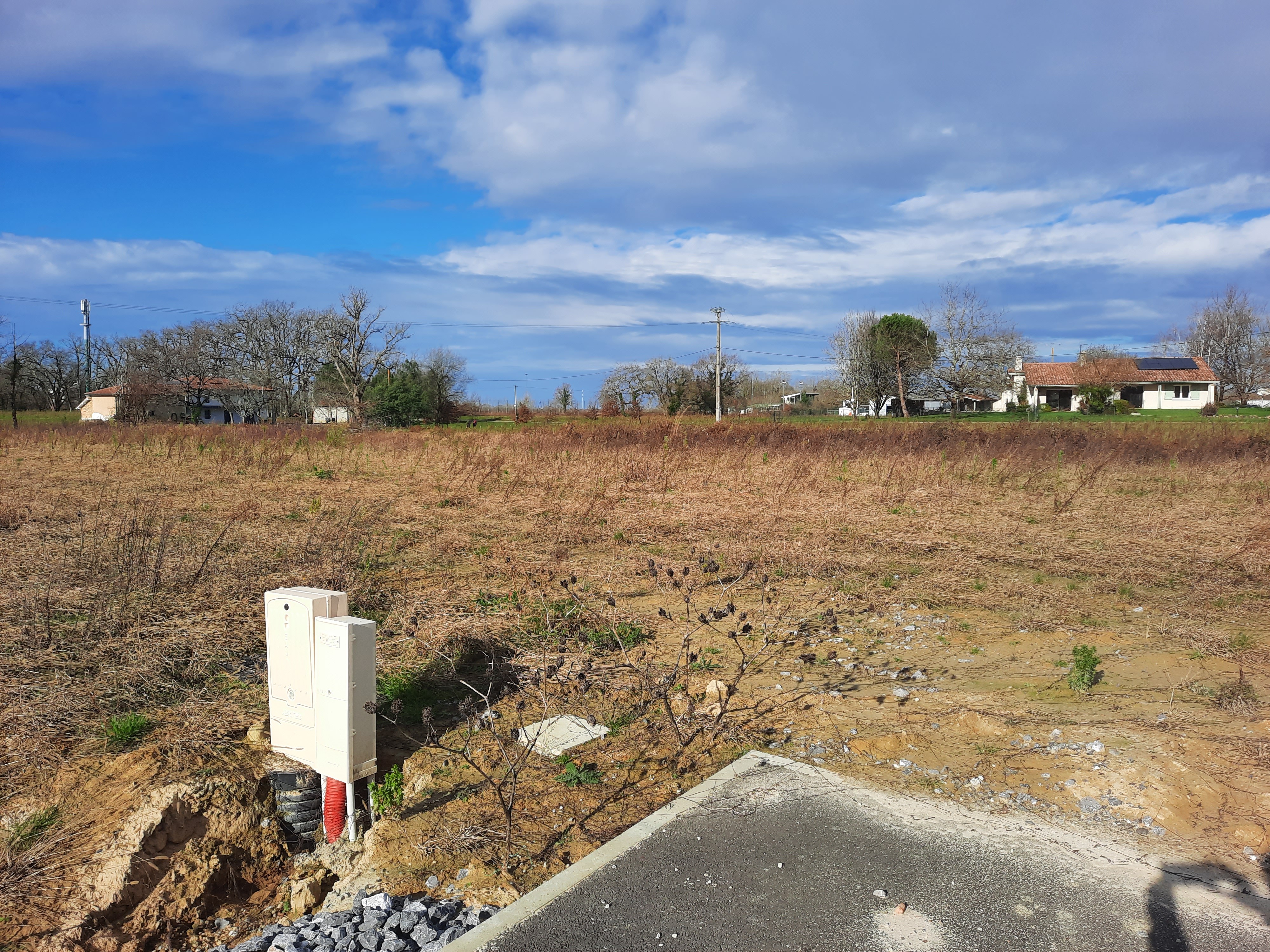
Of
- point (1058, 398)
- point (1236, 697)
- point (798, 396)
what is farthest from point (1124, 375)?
point (1236, 697)

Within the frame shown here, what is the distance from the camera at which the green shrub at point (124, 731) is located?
3965 mm

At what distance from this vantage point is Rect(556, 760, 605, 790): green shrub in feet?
12.0

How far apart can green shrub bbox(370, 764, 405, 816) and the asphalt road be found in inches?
45.0

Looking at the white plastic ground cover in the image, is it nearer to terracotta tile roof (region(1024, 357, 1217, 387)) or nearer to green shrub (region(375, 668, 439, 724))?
green shrub (region(375, 668, 439, 724))

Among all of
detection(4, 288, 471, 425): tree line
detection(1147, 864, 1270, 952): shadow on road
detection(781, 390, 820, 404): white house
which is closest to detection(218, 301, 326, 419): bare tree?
detection(4, 288, 471, 425): tree line

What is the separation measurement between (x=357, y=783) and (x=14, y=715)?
183cm

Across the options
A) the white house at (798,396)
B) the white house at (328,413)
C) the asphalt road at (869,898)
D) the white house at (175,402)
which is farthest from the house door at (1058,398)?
the asphalt road at (869,898)

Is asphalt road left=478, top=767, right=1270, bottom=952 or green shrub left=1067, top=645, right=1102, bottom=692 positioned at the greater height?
green shrub left=1067, top=645, right=1102, bottom=692

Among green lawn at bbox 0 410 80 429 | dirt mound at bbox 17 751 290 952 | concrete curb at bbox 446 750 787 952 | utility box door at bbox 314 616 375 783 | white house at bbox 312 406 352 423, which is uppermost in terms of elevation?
white house at bbox 312 406 352 423

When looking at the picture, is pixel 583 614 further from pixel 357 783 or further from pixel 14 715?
pixel 14 715

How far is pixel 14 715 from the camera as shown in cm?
396

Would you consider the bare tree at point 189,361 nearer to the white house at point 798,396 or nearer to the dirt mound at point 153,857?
the white house at point 798,396

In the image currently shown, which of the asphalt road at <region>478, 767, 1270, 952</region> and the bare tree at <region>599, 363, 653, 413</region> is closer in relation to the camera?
the asphalt road at <region>478, 767, 1270, 952</region>

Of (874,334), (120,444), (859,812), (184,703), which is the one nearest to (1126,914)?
(859,812)
